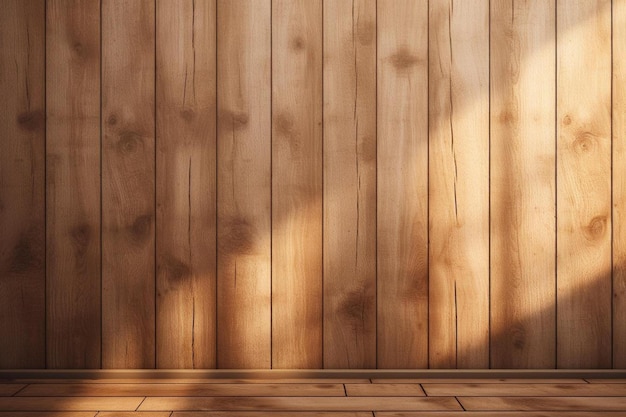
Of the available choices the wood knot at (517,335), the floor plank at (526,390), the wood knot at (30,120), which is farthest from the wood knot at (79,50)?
the wood knot at (517,335)

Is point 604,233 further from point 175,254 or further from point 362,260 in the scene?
point 175,254

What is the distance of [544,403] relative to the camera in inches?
54.9

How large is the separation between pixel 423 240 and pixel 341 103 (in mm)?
458

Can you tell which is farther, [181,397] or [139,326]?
[139,326]

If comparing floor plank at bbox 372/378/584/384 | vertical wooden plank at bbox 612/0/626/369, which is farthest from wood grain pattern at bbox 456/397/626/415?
vertical wooden plank at bbox 612/0/626/369

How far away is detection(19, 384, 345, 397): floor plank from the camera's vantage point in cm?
145

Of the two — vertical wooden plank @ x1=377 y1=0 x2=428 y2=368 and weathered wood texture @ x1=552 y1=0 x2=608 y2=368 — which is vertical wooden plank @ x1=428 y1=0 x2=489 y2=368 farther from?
weathered wood texture @ x1=552 y1=0 x2=608 y2=368

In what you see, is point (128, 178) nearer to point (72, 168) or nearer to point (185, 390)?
point (72, 168)

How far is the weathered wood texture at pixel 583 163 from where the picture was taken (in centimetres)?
157

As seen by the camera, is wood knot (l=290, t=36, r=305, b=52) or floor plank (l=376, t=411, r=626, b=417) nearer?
floor plank (l=376, t=411, r=626, b=417)

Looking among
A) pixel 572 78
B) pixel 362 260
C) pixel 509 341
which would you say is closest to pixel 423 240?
pixel 362 260

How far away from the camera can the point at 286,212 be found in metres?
A: 1.57

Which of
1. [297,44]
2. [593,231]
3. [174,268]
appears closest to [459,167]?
[593,231]

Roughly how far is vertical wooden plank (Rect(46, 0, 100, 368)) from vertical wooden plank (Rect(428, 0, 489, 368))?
3.16 feet
